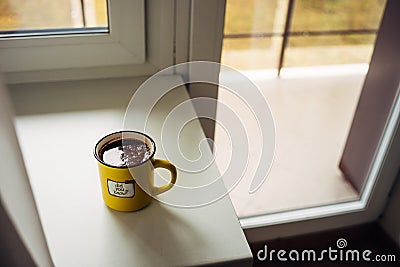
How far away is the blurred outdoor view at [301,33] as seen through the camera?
5.73 ft

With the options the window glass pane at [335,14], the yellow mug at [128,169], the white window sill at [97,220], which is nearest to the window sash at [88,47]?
the white window sill at [97,220]

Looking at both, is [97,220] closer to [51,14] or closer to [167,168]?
[167,168]

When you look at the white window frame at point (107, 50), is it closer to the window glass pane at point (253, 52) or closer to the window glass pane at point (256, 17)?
the window glass pane at point (256, 17)

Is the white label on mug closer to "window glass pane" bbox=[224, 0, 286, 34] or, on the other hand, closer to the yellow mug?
the yellow mug

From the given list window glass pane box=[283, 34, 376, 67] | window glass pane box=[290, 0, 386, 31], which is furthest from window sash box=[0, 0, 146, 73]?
window glass pane box=[283, 34, 376, 67]

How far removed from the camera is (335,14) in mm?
2025

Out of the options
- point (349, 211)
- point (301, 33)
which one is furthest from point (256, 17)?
point (349, 211)

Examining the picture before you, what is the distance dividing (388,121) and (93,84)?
33.1 inches

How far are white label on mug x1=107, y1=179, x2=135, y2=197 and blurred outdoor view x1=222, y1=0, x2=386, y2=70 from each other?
1.05 metres

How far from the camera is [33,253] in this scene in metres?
0.46

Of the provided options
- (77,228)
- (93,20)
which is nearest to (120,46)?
(93,20)

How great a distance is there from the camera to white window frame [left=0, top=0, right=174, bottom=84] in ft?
2.94

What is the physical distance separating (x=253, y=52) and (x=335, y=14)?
0.47 m

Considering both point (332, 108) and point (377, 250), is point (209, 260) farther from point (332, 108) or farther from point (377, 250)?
point (332, 108)
